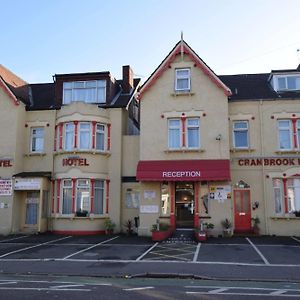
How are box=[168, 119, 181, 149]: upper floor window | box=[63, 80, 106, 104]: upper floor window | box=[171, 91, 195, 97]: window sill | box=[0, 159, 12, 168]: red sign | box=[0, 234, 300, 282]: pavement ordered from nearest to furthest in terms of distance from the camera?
box=[0, 234, 300, 282]: pavement → box=[168, 119, 181, 149]: upper floor window → box=[171, 91, 195, 97]: window sill → box=[0, 159, 12, 168]: red sign → box=[63, 80, 106, 104]: upper floor window

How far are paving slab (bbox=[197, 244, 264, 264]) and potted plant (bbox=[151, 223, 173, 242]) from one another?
2.74 meters

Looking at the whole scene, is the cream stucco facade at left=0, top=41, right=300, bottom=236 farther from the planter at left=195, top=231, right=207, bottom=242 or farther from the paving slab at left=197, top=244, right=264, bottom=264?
the paving slab at left=197, top=244, right=264, bottom=264

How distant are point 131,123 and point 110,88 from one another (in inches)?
120

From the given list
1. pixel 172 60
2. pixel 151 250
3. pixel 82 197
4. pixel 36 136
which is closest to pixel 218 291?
pixel 151 250

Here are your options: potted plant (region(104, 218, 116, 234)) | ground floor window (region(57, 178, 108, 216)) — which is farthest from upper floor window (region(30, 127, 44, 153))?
potted plant (region(104, 218, 116, 234))

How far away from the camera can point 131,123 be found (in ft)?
95.1

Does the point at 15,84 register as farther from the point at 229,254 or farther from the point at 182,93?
the point at 229,254

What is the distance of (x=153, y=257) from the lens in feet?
54.4

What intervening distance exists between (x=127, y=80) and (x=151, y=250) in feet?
50.3

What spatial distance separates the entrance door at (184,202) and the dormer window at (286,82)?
8.98 m

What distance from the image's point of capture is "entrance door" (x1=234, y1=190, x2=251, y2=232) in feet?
79.2

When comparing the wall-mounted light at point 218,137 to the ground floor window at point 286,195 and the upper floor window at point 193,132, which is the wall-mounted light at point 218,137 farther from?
the ground floor window at point 286,195

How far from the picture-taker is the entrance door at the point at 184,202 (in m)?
24.5

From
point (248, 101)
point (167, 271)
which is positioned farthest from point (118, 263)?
point (248, 101)
